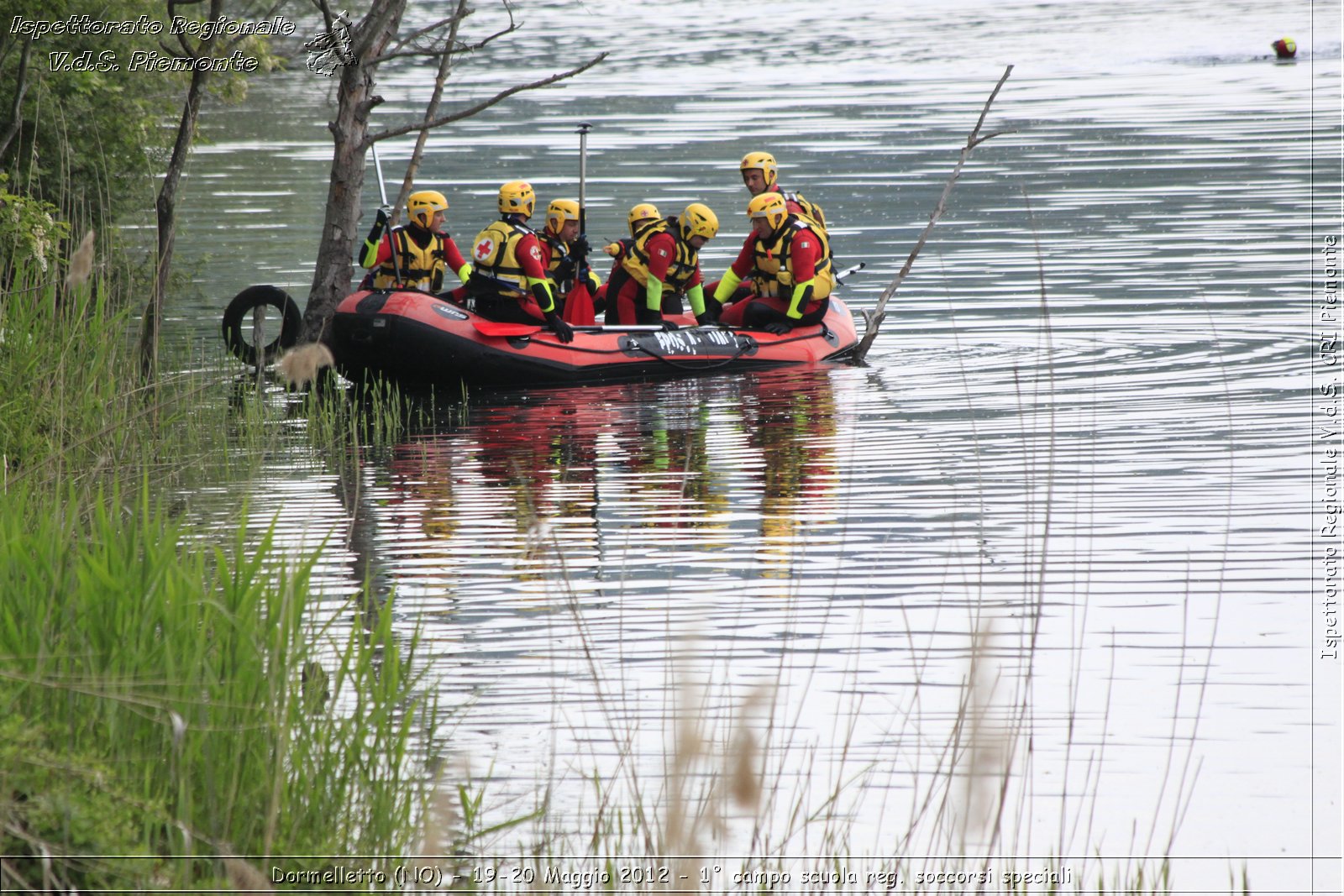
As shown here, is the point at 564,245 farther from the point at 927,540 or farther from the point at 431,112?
the point at 927,540

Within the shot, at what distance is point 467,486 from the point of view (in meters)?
10.4

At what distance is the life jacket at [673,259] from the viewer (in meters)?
14.7

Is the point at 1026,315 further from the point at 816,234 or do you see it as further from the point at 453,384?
the point at 453,384

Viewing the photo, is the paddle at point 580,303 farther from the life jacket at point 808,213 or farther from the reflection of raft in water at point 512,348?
the life jacket at point 808,213

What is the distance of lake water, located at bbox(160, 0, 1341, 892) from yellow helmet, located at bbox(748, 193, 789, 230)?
1.27 m

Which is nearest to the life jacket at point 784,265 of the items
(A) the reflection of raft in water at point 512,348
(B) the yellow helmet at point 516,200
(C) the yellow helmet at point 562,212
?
(A) the reflection of raft in water at point 512,348

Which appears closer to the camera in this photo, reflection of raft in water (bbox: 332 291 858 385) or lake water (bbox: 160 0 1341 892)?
lake water (bbox: 160 0 1341 892)

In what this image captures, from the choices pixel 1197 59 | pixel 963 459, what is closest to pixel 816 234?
pixel 963 459

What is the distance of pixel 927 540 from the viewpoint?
28.3 feet

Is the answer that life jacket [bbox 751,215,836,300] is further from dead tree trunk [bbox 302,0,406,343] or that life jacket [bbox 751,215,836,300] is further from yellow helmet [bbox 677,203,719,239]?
dead tree trunk [bbox 302,0,406,343]

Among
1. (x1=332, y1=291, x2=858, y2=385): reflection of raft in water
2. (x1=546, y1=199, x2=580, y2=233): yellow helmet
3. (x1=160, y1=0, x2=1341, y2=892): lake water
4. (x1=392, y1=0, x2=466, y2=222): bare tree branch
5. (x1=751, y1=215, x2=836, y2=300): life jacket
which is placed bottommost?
(x1=160, y1=0, x2=1341, y2=892): lake water

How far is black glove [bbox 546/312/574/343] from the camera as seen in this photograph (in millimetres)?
14062

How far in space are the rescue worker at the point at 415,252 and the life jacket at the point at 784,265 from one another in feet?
8.06

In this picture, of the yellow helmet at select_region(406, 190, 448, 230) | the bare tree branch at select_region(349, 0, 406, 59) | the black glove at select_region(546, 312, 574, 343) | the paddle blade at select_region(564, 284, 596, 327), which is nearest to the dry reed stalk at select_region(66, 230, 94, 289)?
the bare tree branch at select_region(349, 0, 406, 59)
